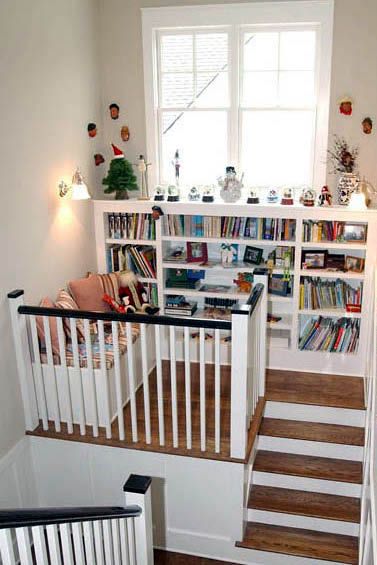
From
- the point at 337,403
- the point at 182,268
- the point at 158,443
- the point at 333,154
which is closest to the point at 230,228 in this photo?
the point at 182,268

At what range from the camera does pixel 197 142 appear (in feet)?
17.1

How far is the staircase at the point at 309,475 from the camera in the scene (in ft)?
12.5

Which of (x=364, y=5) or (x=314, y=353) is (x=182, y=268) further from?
(x=364, y=5)

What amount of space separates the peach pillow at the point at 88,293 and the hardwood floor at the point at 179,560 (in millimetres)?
1894

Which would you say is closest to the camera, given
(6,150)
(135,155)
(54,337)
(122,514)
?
(122,514)

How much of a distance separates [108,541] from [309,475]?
1.94m

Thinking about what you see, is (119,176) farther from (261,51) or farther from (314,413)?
(314,413)

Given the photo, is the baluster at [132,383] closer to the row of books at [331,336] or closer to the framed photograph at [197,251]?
the framed photograph at [197,251]

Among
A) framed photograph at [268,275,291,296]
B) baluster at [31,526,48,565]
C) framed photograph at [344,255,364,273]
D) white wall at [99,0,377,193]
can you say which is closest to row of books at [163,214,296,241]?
framed photograph at [268,275,291,296]

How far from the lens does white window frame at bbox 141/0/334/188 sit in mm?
4637

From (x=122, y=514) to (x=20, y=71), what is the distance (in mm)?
2925

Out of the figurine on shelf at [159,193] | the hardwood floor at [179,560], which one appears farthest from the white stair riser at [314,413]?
the figurine on shelf at [159,193]

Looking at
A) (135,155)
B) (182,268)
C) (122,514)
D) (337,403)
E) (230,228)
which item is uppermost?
(135,155)

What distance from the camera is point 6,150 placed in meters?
3.76
